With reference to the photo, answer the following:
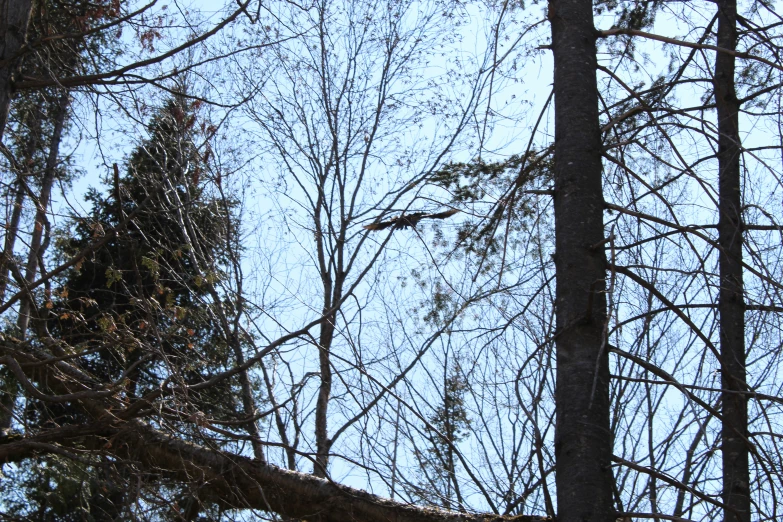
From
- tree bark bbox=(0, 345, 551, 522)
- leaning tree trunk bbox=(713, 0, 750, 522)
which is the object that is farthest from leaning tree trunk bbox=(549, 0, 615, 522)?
leaning tree trunk bbox=(713, 0, 750, 522)

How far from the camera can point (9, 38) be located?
13.6 feet

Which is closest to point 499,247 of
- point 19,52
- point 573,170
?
point 573,170

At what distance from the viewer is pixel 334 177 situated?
12.0 m

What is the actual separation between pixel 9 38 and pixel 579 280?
Result: 132 inches

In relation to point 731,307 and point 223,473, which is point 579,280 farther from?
point 223,473

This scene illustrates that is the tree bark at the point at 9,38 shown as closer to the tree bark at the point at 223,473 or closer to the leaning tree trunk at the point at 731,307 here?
the tree bark at the point at 223,473

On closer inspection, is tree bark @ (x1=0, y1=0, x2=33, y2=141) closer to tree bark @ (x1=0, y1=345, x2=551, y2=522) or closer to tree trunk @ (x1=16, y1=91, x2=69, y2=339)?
tree trunk @ (x1=16, y1=91, x2=69, y2=339)

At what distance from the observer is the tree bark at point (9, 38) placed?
13.5 feet

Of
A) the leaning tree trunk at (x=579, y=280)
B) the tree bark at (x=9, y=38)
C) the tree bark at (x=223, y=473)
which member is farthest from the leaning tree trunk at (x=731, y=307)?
the tree bark at (x=9, y=38)

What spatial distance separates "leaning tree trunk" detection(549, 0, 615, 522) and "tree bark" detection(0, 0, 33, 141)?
114 inches

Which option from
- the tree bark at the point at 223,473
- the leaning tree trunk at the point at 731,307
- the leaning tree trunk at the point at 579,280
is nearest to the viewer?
the leaning tree trunk at the point at 579,280

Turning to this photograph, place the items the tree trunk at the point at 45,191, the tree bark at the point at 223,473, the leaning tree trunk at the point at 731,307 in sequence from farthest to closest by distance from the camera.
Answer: the tree trunk at the point at 45,191 → the leaning tree trunk at the point at 731,307 → the tree bark at the point at 223,473

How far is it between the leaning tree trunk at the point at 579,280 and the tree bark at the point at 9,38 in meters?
2.91

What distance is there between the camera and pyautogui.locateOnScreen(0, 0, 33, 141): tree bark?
4105 millimetres
